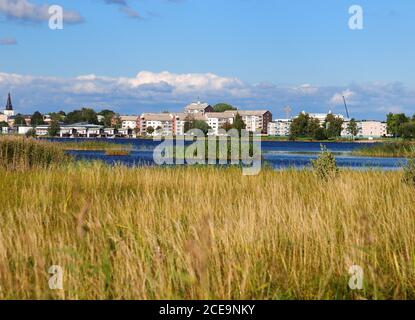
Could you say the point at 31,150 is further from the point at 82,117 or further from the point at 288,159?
the point at 82,117

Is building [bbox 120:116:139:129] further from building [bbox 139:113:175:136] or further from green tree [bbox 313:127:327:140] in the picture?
green tree [bbox 313:127:327:140]

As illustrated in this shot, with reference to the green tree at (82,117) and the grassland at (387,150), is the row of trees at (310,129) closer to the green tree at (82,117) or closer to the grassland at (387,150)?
the green tree at (82,117)

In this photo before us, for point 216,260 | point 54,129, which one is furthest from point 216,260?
point 54,129

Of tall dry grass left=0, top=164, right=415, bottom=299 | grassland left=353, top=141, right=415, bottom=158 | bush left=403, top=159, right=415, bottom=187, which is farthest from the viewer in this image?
grassland left=353, top=141, right=415, bottom=158

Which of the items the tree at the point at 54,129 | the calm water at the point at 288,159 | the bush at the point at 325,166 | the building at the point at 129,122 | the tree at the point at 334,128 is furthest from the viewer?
the building at the point at 129,122

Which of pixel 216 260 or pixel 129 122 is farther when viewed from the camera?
pixel 129 122

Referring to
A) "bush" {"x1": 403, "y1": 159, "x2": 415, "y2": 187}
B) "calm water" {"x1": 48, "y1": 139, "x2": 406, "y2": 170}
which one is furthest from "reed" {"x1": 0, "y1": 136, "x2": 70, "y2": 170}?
"bush" {"x1": 403, "y1": 159, "x2": 415, "y2": 187}

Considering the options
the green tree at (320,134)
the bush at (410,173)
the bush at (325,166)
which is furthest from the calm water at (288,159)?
the green tree at (320,134)

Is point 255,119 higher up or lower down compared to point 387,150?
higher up

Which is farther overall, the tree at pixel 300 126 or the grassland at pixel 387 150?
the tree at pixel 300 126

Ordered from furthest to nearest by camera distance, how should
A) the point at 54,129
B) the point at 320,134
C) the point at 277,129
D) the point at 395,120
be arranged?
the point at 277,129 < the point at 395,120 < the point at 320,134 < the point at 54,129

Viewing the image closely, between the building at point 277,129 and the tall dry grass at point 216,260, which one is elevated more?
the building at point 277,129
